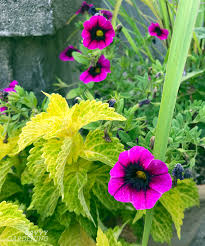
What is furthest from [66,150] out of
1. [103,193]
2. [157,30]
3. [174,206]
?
[157,30]

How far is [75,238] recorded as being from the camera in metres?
0.91

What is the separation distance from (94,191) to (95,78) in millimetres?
393

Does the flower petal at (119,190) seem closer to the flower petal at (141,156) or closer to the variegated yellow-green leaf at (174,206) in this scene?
the flower petal at (141,156)

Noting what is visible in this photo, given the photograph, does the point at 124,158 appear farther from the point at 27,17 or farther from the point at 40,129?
the point at 27,17

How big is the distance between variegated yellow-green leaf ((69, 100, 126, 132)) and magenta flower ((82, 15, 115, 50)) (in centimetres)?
31

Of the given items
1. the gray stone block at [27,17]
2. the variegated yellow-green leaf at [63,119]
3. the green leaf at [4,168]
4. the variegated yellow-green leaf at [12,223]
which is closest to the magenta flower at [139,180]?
the variegated yellow-green leaf at [63,119]

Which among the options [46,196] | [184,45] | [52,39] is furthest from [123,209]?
[52,39]

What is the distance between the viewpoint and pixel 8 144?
0.95m

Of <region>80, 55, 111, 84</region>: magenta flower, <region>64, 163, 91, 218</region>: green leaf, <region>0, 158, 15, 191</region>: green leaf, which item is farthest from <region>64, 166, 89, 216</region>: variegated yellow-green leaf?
<region>80, 55, 111, 84</region>: magenta flower

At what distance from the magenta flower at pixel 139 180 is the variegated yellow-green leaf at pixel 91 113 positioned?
10 cm

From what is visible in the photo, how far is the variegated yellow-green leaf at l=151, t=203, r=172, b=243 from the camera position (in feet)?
3.07

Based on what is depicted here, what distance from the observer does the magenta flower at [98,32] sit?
0.99 meters

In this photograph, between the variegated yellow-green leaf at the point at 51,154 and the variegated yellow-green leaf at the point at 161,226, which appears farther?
the variegated yellow-green leaf at the point at 161,226

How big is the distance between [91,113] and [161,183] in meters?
0.24
